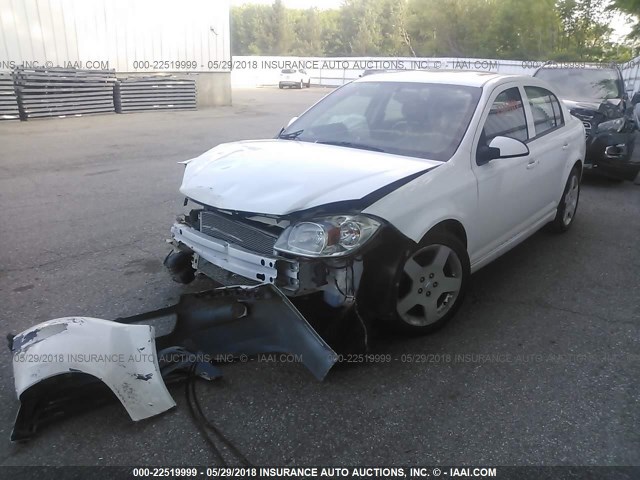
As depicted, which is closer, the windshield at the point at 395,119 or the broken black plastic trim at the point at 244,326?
the broken black plastic trim at the point at 244,326

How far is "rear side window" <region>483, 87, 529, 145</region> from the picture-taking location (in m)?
4.00

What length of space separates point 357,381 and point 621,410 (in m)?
1.41

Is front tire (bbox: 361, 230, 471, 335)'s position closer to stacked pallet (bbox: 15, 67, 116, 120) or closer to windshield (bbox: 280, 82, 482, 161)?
windshield (bbox: 280, 82, 482, 161)

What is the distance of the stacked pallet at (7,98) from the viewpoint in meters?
13.6

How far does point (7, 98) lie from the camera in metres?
13.7

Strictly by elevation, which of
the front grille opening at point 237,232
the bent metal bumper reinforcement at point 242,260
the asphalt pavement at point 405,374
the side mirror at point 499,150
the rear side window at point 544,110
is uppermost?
the rear side window at point 544,110

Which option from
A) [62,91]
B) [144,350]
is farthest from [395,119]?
[62,91]

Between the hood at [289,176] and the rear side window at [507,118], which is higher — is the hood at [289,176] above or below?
below

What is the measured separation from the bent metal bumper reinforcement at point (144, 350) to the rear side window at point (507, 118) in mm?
2084

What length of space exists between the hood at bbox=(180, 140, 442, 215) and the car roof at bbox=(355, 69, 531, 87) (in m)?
1.04

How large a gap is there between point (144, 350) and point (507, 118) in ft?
10.7

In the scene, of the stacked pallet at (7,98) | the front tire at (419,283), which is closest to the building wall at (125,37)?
the stacked pallet at (7,98)

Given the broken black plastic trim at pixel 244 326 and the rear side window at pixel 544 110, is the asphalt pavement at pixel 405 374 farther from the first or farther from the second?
the rear side window at pixel 544 110

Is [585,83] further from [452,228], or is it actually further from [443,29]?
[443,29]
